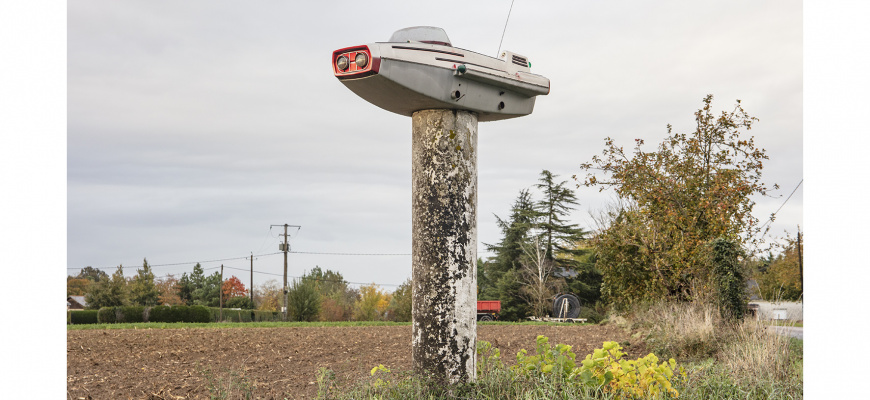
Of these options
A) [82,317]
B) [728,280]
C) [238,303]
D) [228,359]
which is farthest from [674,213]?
[238,303]

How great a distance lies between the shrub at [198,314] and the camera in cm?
2391

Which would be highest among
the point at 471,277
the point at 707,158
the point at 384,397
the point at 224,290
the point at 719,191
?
the point at 707,158

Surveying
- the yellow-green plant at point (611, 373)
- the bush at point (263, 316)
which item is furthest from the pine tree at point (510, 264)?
the yellow-green plant at point (611, 373)

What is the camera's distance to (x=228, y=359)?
8383mm

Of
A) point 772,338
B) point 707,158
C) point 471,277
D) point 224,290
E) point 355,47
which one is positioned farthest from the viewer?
point 224,290

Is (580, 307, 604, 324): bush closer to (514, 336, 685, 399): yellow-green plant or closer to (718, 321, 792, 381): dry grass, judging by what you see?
(718, 321, 792, 381): dry grass

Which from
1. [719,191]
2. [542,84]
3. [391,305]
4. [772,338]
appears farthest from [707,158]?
[391,305]

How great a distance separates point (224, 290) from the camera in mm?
39781

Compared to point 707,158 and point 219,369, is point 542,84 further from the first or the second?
point 707,158

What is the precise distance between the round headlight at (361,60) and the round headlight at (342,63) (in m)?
0.08

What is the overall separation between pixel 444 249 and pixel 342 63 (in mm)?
1285

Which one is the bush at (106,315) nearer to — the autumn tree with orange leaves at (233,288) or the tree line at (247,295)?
the tree line at (247,295)

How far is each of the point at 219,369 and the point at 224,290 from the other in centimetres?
3470

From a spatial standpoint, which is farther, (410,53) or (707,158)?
(707,158)
